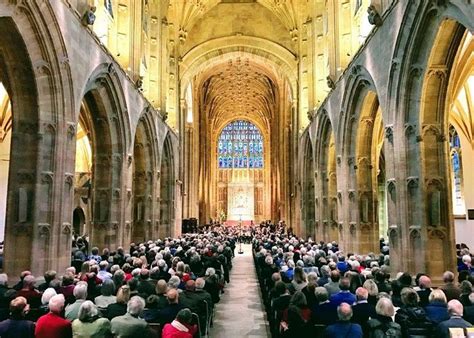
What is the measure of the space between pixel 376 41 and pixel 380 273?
7.59 meters

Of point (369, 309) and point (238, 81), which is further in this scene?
point (238, 81)

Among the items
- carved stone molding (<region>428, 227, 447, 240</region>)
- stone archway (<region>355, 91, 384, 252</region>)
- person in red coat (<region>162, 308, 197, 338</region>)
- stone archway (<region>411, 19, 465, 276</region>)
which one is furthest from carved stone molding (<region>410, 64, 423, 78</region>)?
person in red coat (<region>162, 308, 197, 338</region>)

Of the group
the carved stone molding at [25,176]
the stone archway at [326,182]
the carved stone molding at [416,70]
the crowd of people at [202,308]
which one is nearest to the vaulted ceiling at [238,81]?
the stone archway at [326,182]

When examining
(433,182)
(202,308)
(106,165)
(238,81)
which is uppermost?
(238,81)

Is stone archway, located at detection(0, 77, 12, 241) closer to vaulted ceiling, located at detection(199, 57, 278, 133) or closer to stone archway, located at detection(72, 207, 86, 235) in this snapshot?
stone archway, located at detection(72, 207, 86, 235)

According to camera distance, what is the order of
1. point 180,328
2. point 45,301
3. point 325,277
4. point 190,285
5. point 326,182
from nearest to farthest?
point 180,328 → point 45,301 → point 190,285 → point 325,277 → point 326,182

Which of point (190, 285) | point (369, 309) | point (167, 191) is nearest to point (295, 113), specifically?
point (167, 191)

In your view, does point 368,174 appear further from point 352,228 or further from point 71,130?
point 71,130

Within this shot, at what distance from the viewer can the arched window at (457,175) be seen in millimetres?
21156

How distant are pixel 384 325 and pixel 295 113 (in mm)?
25903

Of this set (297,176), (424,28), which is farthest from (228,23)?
(424,28)

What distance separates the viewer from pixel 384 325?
471cm

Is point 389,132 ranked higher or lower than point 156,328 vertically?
higher

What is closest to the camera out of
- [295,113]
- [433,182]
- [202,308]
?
[202,308]
